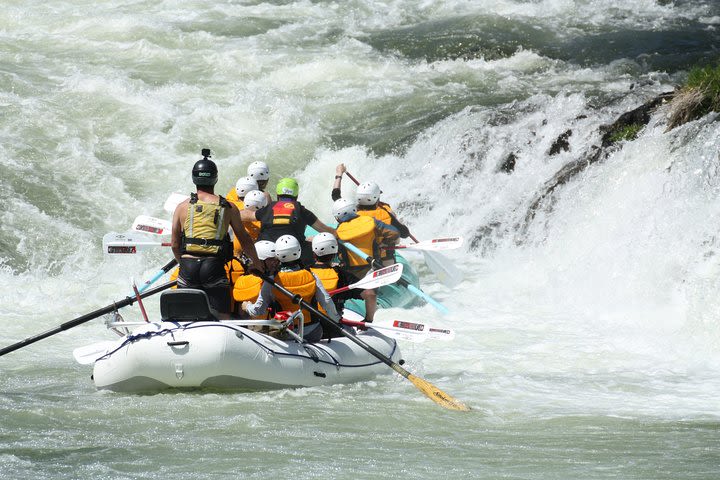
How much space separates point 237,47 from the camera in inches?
763

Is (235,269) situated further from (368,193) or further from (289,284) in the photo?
(368,193)

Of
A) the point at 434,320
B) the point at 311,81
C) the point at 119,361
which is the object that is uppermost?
the point at 311,81

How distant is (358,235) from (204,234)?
2901 millimetres

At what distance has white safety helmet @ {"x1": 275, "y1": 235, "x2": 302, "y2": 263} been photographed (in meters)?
7.92

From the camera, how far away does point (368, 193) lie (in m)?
10.7

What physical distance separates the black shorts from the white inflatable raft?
16cm

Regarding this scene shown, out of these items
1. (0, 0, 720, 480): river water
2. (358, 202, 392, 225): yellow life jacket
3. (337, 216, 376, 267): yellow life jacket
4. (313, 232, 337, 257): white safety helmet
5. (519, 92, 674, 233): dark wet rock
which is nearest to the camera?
(0, 0, 720, 480): river water

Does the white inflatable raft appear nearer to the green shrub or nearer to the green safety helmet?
the green safety helmet

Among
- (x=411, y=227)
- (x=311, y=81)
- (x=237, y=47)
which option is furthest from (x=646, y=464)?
(x=237, y=47)

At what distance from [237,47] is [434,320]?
950cm

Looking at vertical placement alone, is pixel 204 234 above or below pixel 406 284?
above

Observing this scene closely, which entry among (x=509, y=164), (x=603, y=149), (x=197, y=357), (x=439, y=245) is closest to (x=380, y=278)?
(x=197, y=357)

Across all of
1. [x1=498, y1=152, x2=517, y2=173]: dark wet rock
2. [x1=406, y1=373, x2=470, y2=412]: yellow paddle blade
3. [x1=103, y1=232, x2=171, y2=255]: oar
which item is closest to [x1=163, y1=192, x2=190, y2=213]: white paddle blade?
[x1=103, y1=232, x2=171, y2=255]: oar

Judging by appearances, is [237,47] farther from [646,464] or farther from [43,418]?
[646,464]
